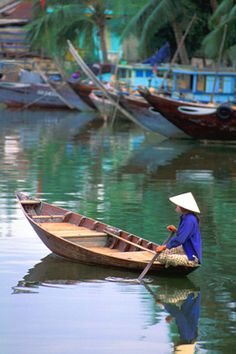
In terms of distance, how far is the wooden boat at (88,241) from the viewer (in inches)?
466

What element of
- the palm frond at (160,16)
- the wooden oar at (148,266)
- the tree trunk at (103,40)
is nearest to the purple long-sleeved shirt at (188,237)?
the wooden oar at (148,266)

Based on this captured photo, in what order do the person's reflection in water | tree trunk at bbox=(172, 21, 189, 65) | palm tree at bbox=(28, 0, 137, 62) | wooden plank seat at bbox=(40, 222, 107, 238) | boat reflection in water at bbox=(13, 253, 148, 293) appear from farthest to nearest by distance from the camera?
palm tree at bbox=(28, 0, 137, 62), tree trunk at bbox=(172, 21, 189, 65), wooden plank seat at bbox=(40, 222, 107, 238), boat reflection in water at bbox=(13, 253, 148, 293), the person's reflection in water

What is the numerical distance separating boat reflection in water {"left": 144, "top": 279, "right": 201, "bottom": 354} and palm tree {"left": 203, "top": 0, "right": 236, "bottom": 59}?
2102 cm

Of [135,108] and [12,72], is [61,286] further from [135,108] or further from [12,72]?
[12,72]

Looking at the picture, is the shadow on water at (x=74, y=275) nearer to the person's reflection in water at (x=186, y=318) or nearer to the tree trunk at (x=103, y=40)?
the person's reflection in water at (x=186, y=318)

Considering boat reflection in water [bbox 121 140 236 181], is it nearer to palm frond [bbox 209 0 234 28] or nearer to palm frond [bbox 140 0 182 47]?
palm frond [bbox 209 0 234 28]

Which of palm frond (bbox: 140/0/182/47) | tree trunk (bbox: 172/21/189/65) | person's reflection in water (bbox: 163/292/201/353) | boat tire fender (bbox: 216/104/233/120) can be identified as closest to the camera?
person's reflection in water (bbox: 163/292/201/353)

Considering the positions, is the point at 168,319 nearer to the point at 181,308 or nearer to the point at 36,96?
the point at 181,308

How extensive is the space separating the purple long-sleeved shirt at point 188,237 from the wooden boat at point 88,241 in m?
0.20

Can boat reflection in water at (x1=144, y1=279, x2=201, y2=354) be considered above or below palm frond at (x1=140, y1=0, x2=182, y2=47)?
below

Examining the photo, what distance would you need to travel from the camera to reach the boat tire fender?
27266 mm

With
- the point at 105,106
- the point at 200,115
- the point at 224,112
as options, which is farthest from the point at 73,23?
the point at 224,112

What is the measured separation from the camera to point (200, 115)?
1099 inches

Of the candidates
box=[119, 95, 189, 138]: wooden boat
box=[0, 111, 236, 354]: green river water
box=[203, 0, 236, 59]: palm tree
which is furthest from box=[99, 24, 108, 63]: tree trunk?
box=[0, 111, 236, 354]: green river water
